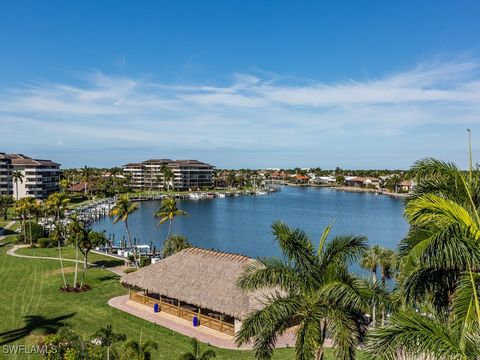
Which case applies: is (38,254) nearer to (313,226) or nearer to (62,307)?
(62,307)

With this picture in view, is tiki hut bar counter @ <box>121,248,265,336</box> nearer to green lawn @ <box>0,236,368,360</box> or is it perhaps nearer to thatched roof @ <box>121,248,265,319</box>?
thatched roof @ <box>121,248,265,319</box>

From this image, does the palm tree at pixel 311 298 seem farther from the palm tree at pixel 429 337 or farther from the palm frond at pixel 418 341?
the palm frond at pixel 418 341

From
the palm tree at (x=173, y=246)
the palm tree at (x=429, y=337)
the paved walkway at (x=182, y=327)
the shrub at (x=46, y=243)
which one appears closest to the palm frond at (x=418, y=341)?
the palm tree at (x=429, y=337)

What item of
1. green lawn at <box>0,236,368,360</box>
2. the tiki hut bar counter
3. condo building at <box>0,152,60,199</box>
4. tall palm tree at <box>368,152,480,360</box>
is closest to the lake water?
condo building at <box>0,152,60,199</box>

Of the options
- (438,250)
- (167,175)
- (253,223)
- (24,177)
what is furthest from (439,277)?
(167,175)

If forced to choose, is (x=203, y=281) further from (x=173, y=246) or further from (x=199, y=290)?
(x=173, y=246)

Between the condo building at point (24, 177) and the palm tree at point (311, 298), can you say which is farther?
the condo building at point (24, 177)
